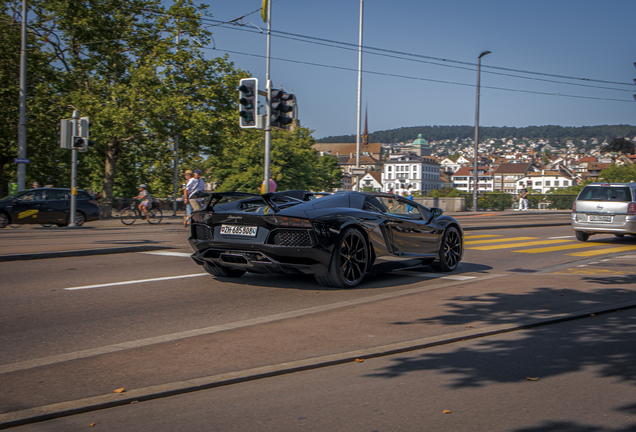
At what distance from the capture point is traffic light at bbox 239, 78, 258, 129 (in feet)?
48.1

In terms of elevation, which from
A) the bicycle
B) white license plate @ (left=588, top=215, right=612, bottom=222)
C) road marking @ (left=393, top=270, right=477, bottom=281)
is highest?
white license plate @ (left=588, top=215, right=612, bottom=222)

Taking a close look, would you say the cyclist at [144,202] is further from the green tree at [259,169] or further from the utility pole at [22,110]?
the green tree at [259,169]

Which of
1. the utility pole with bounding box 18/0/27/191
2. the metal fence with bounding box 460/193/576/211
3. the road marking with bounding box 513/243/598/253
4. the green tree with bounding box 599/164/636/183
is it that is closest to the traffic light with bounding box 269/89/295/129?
the road marking with bounding box 513/243/598/253

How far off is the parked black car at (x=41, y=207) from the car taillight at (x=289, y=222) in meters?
15.6

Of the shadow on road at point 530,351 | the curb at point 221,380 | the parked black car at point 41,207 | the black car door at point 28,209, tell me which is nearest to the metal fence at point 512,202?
the parked black car at point 41,207

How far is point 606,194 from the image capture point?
52.5 feet

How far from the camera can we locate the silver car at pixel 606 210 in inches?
610

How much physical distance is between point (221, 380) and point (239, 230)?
3720mm

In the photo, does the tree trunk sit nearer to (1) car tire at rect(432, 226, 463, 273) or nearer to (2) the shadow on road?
(1) car tire at rect(432, 226, 463, 273)

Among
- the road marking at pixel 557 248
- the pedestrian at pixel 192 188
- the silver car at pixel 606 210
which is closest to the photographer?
the road marking at pixel 557 248

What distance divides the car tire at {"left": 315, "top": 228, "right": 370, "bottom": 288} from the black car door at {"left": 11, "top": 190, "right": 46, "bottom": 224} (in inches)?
613

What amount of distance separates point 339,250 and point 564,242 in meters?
10.7

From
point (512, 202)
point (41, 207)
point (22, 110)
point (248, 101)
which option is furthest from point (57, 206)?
point (512, 202)

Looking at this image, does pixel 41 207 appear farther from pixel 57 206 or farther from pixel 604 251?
pixel 604 251
